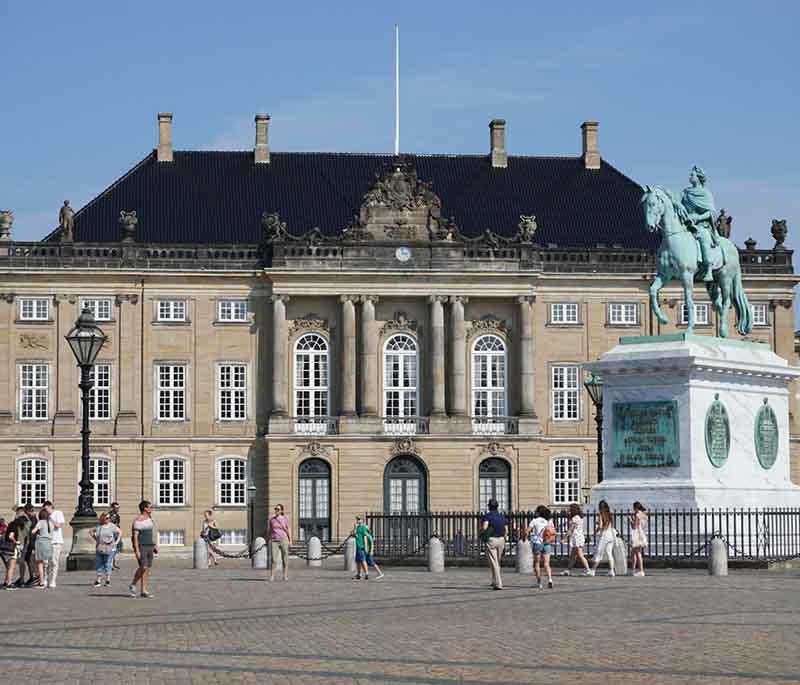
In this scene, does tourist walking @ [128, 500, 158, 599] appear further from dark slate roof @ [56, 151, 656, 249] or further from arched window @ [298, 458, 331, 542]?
dark slate roof @ [56, 151, 656, 249]

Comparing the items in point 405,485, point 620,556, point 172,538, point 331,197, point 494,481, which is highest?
point 331,197

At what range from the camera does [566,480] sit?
237ft

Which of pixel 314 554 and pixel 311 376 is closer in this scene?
pixel 314 554

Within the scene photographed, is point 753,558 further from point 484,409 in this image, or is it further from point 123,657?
point 484,409

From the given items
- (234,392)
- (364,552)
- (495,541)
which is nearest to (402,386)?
(234,392)

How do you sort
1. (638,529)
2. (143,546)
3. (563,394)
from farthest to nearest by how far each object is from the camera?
(563,394) < (638,529) < (143,546)

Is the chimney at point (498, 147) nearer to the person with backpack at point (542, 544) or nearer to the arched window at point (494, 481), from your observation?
the arched window at point (494, 481)

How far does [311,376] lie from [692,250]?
36636 mm

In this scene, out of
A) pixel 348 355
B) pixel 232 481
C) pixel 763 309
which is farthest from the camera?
pixel 763 309

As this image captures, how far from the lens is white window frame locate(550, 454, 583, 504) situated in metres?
71.9

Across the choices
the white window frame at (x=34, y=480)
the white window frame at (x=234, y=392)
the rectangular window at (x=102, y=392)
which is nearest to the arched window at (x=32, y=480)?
the white window frame at (x=34, y=480)

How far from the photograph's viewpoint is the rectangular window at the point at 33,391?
70000 mm

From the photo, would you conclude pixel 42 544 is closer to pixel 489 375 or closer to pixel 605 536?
pixel 605 536

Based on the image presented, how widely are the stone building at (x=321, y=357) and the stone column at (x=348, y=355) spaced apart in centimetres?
8
